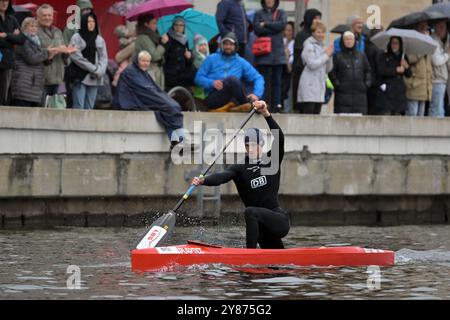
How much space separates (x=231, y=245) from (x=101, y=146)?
2.89 metres

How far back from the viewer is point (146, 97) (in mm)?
23703

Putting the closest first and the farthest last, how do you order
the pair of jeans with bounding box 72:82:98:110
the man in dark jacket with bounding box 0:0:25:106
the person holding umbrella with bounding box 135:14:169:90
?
the man in dark jacket with bounding box 0:0:25:106, the pair of jeans with bounding box 72:82:98:110, the person holding umbrella with bounding box 135:14:169:90

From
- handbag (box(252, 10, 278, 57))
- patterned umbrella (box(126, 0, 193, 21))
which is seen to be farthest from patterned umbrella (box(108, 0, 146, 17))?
handbag (box(252, 10, 278, 57))

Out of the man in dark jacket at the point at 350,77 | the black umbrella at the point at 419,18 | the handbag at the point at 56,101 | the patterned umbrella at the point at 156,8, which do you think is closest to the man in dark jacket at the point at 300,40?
the man in dark jacket at the point at 350,77

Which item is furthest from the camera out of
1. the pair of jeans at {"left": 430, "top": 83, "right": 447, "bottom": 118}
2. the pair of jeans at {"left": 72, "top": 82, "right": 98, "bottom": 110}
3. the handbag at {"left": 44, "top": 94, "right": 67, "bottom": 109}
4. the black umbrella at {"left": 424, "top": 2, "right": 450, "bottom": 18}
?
the black umbrella at {"left": 424, "top": 2, "right": 450, "bottom": 18}

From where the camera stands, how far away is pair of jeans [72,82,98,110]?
2355 centimetres

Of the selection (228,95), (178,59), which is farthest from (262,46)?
(178,59)

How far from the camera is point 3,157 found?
2252 centimetres

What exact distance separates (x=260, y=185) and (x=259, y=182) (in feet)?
0.15

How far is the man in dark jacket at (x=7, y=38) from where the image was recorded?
72.6 feet

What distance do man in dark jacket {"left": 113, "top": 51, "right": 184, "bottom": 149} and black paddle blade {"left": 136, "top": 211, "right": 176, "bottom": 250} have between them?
4.14 m

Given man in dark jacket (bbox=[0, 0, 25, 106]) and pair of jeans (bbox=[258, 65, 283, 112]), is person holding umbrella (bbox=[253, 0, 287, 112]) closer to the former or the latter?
pair of jeans (bbox=[258, 65, 283, 112])

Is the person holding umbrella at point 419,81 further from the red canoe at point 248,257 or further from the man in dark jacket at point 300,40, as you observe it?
the red canoe at point 248,257
